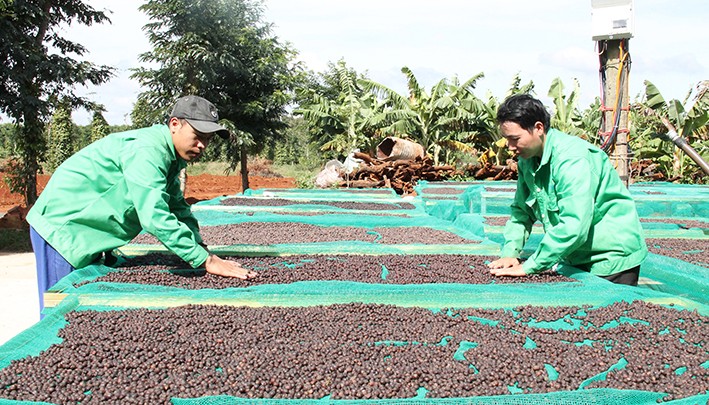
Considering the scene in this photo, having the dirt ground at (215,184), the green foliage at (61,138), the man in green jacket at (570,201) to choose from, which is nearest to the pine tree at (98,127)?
the green foliage at (61,138)

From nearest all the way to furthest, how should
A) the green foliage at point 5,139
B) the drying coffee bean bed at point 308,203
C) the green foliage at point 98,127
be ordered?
1. the drying coffee bean bed at point 308,203
2. the green foliage at point 98,127
3. the green foliage at point 5,139

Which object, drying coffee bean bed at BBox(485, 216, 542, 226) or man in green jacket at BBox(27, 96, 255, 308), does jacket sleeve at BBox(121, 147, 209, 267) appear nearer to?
man in green jacket at BBox(27, 96, 255, 308)

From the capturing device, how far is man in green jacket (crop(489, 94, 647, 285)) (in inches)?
90.2

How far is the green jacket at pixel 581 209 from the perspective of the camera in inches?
90.0

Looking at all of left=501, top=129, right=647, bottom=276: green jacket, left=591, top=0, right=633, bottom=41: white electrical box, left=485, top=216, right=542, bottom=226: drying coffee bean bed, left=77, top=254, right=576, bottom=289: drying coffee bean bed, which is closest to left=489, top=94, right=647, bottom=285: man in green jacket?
left=501, top=129, right=647, bottom=276: green jacket

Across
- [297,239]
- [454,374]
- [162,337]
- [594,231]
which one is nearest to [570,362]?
[454,374]

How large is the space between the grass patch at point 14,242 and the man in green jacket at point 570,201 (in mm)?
8955

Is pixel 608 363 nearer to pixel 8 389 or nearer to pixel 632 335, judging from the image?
pixel 632 335

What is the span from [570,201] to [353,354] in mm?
1170

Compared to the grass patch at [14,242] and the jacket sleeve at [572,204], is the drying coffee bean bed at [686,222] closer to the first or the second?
the jacket sleeve at [572,204]

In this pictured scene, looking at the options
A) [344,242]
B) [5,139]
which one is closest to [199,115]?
[344,242]

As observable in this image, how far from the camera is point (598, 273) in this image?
2584 mm

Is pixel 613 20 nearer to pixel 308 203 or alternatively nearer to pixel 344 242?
pixel 344 242

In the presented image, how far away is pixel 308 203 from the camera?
23.9ft
